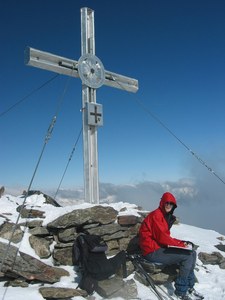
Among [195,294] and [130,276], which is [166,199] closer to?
[130,276]

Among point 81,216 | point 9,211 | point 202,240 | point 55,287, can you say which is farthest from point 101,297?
point 202,240

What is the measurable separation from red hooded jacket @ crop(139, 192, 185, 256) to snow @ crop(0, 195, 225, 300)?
83 cm

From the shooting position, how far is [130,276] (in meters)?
7.79

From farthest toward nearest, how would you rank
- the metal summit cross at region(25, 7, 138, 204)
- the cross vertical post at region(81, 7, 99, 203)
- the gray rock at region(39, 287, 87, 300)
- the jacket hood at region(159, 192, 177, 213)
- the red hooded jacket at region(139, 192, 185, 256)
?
1. the cross vertical post at region(81, 7, 99, 203)
2. the metal summit cross at region(25, 7, 138, 204)
3. the jacket hood at region(159, 192, 177, 213)
4. the red hooded jacket at region(139, 192, 185, 256)
5. the gray rock at region(39, 287, 87, 300)

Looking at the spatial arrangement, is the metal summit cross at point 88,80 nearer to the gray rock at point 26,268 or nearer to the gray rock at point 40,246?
the gray rock at point 40,246

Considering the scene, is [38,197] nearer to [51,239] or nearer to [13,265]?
[51,239]

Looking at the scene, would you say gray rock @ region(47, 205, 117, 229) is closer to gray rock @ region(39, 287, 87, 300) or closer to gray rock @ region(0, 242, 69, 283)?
gray rock @ region(0, 242, 69, 283)

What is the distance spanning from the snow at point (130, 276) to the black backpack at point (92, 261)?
27 centimetres

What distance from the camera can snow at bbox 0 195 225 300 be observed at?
6463 millimetres

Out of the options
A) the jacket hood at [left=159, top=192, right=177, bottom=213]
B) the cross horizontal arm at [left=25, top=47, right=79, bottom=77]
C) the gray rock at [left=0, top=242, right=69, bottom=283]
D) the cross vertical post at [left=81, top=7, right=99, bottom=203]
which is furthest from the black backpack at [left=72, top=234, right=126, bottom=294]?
the cross horizontal arm at [left=25, top=47, right=79, bottom=77]

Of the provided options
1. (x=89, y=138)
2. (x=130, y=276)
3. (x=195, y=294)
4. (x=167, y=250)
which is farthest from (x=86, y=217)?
(x=195, y=294)

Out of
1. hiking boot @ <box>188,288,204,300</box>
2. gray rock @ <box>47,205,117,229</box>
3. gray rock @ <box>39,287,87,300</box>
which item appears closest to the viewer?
gray rock @ <box>39,287,87,300</box>

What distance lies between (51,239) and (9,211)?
1.58 metres

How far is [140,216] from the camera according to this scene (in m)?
9.37
